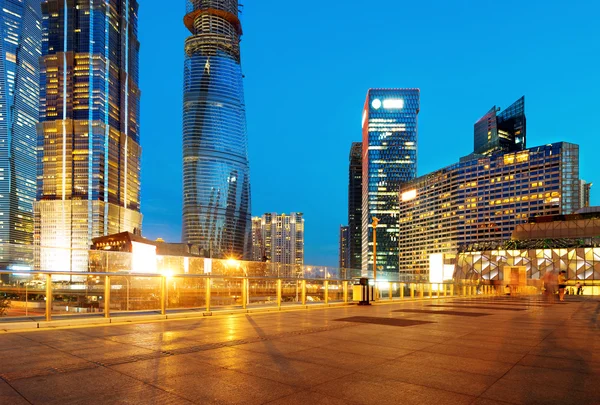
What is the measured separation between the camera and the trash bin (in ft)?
64.0

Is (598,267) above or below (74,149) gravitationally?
below

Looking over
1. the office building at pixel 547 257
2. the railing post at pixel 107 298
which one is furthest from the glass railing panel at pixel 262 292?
the office building at pixel 547 257

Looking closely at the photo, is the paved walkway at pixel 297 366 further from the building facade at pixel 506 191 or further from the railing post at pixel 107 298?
the building facade at pixel 506 191

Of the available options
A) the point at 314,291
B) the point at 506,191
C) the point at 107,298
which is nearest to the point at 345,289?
the point at 314,291

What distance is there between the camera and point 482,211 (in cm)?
18488

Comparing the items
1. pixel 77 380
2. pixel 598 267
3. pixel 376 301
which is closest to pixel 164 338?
pixel 77 380

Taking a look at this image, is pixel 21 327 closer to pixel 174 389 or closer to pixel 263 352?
pixel 263 352

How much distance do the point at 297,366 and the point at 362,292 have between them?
14.0 metres

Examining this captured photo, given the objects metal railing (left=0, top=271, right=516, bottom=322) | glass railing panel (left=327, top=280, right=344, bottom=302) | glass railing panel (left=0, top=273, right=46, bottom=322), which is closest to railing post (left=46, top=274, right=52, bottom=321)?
metal railing (left=0, top=271, right=516, bottom=322)

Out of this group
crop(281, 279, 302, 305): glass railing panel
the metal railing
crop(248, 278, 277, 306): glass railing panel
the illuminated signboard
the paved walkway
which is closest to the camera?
the paved walkway

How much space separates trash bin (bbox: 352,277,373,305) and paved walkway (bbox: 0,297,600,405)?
9.49 meters

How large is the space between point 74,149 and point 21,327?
21153 centimetres

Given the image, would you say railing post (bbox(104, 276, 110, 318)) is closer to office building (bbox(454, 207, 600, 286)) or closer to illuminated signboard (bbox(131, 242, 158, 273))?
illuminated signboard (bbox(131, 242, 158, 273))

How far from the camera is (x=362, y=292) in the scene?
19.6 metres
